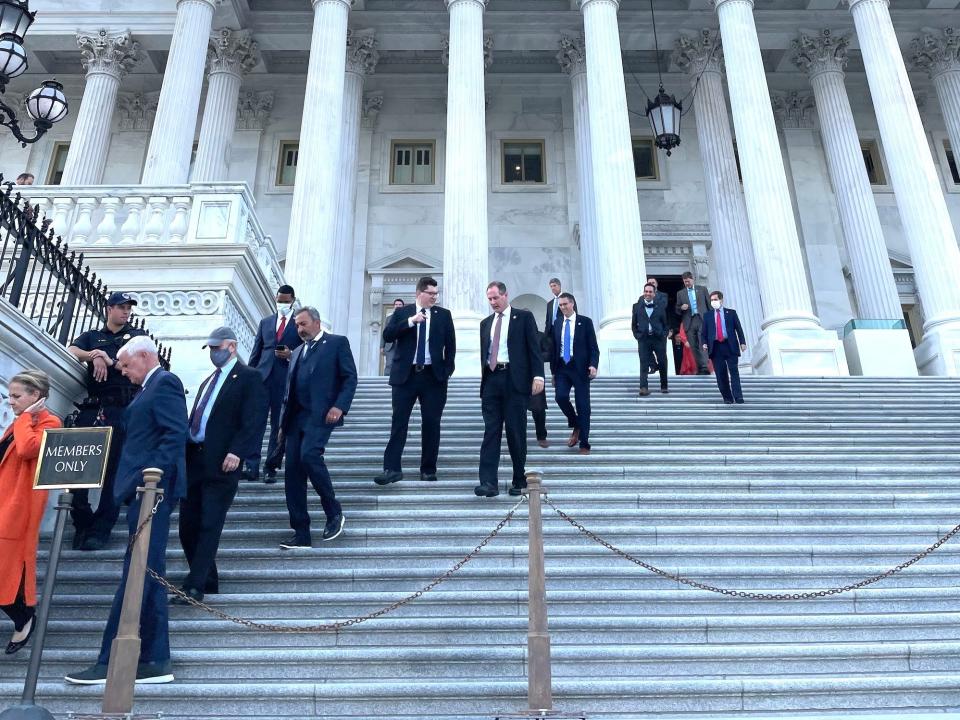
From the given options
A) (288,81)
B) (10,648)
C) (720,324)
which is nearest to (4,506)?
(10,648)

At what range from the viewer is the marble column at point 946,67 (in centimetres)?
2123

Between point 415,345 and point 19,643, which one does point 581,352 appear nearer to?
point 415,345

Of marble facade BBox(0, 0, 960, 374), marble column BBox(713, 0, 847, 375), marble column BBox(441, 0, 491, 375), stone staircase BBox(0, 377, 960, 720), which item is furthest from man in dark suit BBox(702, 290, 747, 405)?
marble facade BBox(0, 0, 960, 374)

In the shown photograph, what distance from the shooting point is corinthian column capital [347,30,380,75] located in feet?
70.0

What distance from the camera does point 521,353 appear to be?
784cm

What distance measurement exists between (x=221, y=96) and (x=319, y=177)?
6164mm

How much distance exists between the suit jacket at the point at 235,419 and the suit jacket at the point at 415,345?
1.98 m

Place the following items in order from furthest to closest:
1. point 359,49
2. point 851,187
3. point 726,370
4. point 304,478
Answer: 1. point 359,49
2. point 851,187
3. point 726,370
4. point 304,478

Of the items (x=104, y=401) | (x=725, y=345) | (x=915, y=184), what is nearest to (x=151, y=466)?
(x=104, y=401)

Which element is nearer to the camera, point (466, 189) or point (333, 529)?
point (333, 529)

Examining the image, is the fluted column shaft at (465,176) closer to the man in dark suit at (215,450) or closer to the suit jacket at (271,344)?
the suit jacket at (271,344)

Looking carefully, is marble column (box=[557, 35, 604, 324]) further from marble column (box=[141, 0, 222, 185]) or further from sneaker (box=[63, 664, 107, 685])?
sneaker (box=[63, 664, 107, 685])

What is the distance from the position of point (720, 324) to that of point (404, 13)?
48.0 ft

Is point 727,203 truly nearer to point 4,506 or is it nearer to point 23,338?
point 23,338
